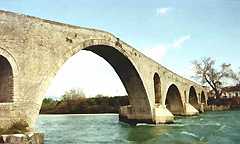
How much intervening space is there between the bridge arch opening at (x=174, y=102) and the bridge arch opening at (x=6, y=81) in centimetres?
3367

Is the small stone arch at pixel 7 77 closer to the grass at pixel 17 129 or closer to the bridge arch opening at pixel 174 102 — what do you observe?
the grass at pixel 17 129

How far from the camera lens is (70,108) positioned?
6650 cm

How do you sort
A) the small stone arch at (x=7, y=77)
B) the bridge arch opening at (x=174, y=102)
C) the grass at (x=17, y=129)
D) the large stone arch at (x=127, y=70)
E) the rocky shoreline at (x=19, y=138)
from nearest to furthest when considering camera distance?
the rocky shoreline at (x=19, y=138) → the grass at (x=17, y=129) → the small stone arch at (x=7, y=77) → the large stone arch at (x=127, y=70) → the bridge arch opening at (x=174, y=102)

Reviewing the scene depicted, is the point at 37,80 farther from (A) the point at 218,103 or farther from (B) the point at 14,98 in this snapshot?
(A) the point at 218,103

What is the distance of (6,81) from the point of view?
49.0ft

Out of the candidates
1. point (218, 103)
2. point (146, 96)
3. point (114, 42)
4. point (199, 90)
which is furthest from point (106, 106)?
point (114, 42)

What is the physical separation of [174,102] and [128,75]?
20.8 meters

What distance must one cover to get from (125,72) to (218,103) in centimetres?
4229

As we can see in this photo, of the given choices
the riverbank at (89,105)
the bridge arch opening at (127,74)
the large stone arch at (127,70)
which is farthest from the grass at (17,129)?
the riverbank at (89,105)

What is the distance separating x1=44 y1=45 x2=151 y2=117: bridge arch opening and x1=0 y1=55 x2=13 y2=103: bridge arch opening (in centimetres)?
919

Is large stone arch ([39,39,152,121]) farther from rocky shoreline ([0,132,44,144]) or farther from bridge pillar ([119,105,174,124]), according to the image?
rocky shoreline ([0,132,44,144])

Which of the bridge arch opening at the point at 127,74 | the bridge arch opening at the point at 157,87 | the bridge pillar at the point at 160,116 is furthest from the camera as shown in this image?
the bridge arch opening at the point at 157,87

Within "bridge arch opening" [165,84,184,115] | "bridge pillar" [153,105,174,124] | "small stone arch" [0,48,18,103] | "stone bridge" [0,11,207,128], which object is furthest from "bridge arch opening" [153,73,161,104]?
"small stone arch" [0,48,18,103]

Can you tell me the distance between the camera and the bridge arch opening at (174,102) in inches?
1836
